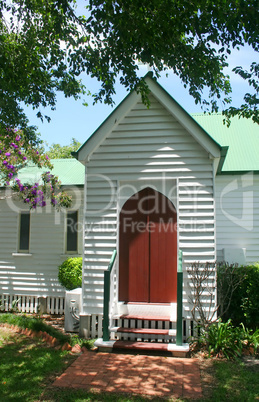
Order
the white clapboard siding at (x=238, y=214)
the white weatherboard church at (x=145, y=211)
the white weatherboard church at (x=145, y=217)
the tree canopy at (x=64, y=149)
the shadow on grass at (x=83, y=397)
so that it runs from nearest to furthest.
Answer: the shadow on grass at (x=83, y=397) → the white weatherboard church at (x=145, y=217) → the white weatherboard church at (x=145, y=211) → the white clapboard siding at (x=238, y=214) → the tree canopy at (x=64, y=149)

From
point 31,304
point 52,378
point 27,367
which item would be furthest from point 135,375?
point 31,304

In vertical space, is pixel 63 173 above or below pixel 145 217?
above

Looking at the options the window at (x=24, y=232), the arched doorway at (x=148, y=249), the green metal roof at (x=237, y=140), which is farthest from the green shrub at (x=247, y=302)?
the window at (x=24, y=232)

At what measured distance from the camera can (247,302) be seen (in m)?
8.20

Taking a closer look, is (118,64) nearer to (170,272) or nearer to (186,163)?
(186,163)

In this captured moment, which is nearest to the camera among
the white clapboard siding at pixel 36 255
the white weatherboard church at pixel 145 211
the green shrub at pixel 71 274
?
the white weatherboard church at pixel 145 211

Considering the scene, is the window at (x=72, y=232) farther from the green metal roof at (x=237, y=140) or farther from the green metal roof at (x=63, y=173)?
the green metal roof at (x=237, y=140)

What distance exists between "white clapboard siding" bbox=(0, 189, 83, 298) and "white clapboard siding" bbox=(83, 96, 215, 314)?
11.3 ft

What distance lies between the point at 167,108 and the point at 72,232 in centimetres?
580

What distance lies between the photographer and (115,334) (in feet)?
26.2

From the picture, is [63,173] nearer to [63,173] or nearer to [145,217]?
[63,173]

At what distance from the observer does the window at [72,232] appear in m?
12.1

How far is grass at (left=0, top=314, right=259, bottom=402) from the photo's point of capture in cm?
522

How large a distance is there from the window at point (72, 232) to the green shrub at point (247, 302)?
5.67 meters
